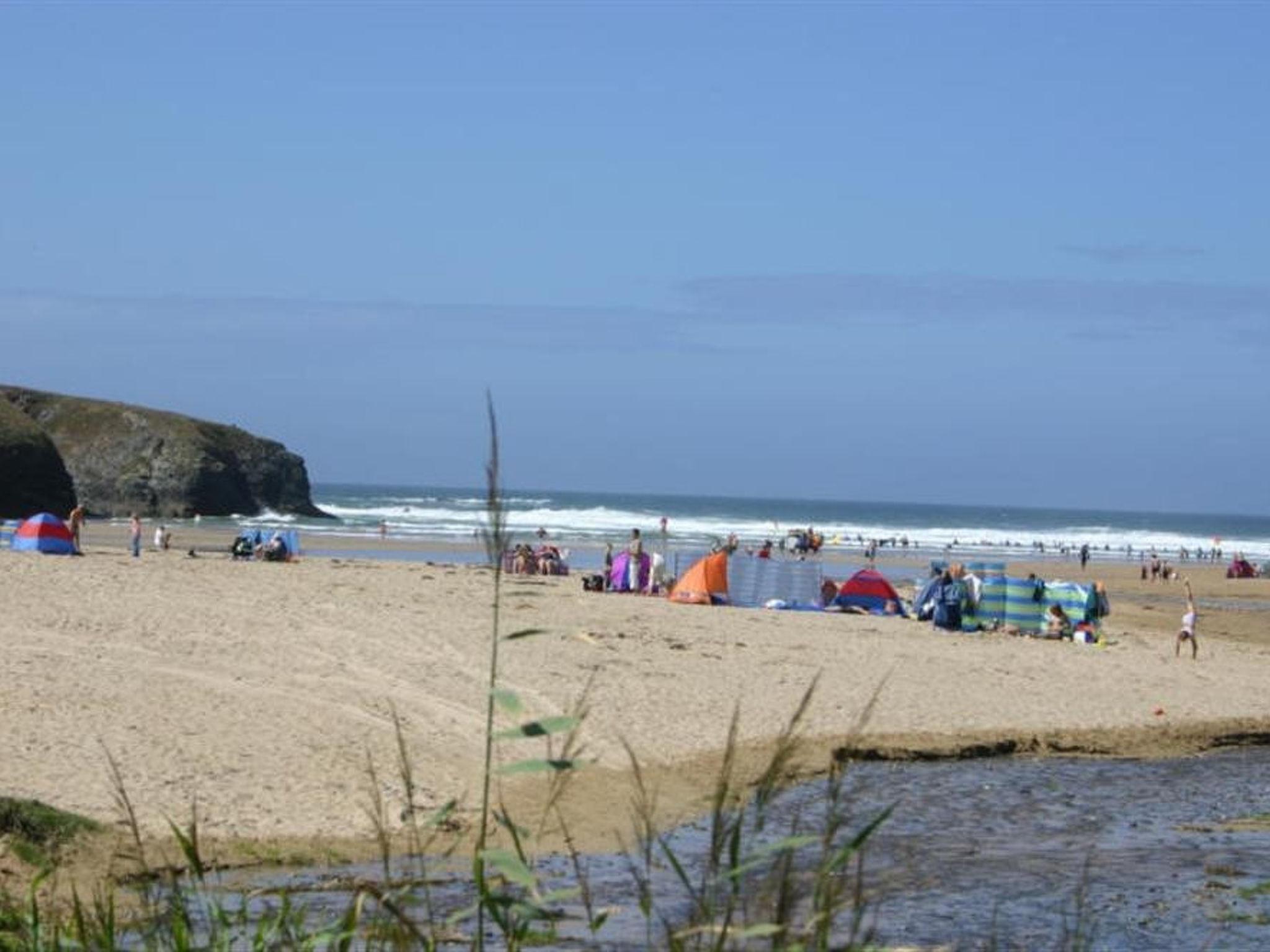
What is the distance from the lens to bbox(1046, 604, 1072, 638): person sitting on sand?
25.8 m

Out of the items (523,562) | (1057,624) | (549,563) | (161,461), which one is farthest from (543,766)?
(161,461)

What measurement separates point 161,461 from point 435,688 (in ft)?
210

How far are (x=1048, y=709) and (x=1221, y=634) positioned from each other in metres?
14.6

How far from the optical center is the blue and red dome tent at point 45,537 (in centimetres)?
3000

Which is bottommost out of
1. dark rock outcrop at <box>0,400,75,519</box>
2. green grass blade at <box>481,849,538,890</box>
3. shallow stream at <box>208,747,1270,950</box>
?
shallow stream at <box>208,747,1270,950</box>

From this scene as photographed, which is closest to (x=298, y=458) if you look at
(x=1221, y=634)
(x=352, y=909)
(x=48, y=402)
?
(x=48, y=402)

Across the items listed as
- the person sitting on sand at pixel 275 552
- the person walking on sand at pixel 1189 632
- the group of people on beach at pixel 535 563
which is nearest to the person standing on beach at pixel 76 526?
the person sitting on sand at pixel 275 552

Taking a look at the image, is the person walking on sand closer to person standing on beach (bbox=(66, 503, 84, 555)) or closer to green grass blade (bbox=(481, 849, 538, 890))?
person standing on beach (bbox=(66, 503, 84, 555))

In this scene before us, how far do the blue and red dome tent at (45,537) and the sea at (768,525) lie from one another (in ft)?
32.1

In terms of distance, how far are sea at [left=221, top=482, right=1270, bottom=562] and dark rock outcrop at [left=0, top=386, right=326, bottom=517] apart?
7.46ft

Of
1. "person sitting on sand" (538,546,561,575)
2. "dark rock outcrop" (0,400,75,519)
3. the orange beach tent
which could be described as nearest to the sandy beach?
the orange beach tent

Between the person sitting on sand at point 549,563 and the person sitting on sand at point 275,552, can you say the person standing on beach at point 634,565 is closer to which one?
the person sitting on sand at point 549,563

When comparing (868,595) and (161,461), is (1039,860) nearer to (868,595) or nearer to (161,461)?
(868,595)

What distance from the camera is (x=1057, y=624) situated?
85.1 feet
